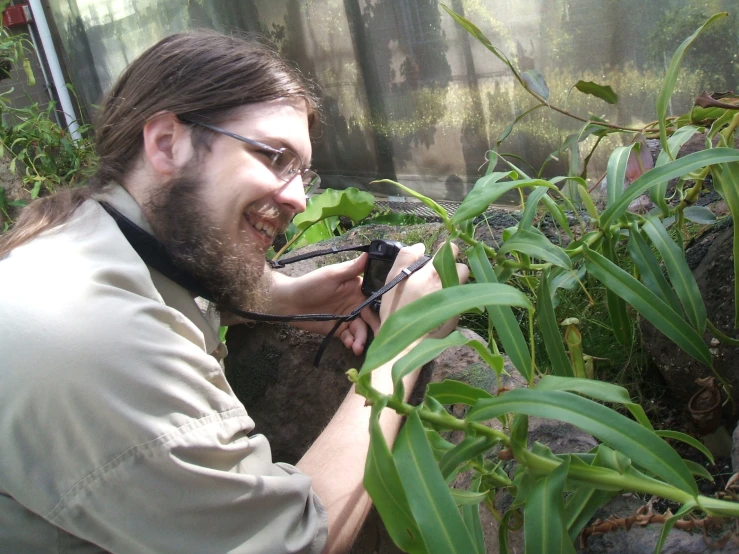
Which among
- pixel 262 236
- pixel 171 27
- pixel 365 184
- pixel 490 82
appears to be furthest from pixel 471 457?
pixel 171 27

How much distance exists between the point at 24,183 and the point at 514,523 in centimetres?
330

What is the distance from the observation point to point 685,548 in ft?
2.46

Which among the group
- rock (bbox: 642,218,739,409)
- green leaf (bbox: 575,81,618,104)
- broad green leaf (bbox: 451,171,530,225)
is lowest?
rock (bbox: 642,218,739,409)

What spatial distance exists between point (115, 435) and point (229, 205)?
50 centimetres

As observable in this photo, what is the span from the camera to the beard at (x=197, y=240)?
3.85ft

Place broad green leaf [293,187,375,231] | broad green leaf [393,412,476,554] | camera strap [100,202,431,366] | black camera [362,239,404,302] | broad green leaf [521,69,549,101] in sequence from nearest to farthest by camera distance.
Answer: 1. broad green leaf [393,412,476,554]
2. camera strap [100,202,431,366]
3. black camera [362,239,404,302]
4. broad green leaf [521,69,549,101]
5. broad green leaf [293,187,375,231]

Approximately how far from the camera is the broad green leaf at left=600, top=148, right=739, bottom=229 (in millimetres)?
858

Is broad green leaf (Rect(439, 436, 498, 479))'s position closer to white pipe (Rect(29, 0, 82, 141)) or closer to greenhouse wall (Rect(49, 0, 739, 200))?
greenhouse wall (Rect(49, 0, 739, 200))

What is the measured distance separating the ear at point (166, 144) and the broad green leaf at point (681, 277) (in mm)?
793

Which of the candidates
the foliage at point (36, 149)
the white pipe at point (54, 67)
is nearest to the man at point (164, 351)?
the foliage at point (36, 149)

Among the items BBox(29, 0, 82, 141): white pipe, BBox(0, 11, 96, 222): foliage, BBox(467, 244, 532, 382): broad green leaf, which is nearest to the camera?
BBox(467, 244, 532, 382): broad green leaf

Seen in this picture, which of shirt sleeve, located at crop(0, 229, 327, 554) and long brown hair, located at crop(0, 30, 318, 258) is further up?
long brown hair, located at crop(0, 30, 318, 258)

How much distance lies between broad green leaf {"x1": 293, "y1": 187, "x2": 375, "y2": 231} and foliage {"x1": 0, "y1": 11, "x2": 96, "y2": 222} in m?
1.68

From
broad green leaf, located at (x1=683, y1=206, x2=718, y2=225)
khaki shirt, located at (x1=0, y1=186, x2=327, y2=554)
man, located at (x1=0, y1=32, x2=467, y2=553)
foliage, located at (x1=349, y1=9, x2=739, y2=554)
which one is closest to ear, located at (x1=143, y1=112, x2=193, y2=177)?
man, located at (x1=0, y1=32, x2=467, y2=553)
